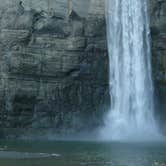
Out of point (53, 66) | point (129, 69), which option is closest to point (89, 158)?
point (53, 66)

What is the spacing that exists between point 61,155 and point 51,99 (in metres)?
20.2

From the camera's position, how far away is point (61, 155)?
32.2m

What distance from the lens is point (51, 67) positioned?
52.2 metres

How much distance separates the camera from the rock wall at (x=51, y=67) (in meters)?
51.6

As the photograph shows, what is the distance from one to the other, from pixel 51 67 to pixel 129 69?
815 cm

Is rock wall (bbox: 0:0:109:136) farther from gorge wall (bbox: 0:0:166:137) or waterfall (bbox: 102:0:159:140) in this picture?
waterfall (bbox: 102:0:159:140)

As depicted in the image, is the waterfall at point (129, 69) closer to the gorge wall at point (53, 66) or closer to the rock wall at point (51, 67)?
the gorge wall at point (53, 66)

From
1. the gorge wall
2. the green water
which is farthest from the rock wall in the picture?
the green water

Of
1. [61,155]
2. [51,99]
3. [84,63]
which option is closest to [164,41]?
[84,63]

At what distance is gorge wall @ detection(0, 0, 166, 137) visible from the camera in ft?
169

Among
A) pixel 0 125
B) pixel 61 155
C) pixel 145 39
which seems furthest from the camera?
pixel 145 39

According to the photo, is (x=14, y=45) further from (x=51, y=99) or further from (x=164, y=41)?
(x=164, y=41)

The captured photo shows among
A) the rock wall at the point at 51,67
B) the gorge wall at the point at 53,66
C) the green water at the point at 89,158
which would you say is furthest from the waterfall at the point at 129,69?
the green water at the point at 89,158

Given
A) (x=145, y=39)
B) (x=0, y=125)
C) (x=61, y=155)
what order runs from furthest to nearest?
1. (x=145, y=39)
2. (x=0, y=125)
3. (x=61, y=155)
